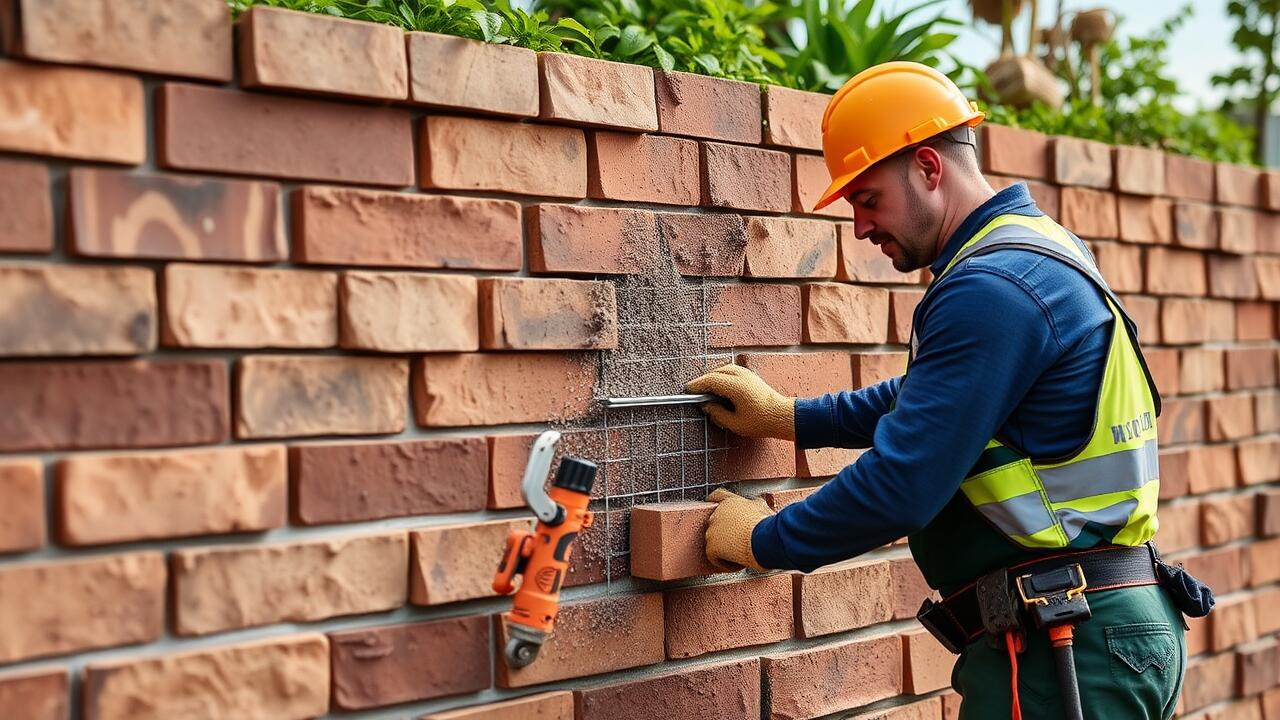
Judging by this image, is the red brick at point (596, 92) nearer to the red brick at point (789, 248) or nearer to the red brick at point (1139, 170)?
the red brick at point (789, 248)

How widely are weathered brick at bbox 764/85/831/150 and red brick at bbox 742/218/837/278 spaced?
18 cm

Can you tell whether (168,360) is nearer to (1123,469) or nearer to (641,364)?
(641,364)

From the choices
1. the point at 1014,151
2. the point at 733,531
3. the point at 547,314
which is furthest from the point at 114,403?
the point at 1014,151

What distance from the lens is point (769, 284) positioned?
271 centimetres

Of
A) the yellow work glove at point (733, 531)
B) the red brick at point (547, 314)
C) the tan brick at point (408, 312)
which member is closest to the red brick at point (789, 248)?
the red brick at point (547, 314)

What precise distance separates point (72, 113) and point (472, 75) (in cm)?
69

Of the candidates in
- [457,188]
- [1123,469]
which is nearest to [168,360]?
[457,188]

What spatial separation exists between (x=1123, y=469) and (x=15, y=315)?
72.4 inches

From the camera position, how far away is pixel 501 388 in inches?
87.5

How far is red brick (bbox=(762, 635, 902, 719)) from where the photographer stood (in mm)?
2621

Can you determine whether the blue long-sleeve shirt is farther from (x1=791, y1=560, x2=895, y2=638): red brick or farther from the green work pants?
(x1=791, y1=560, x2=895, y2=638): red brick

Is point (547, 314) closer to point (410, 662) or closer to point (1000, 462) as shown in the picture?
point (410, 662)

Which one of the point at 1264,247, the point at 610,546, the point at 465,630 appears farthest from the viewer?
the point at 1264,247

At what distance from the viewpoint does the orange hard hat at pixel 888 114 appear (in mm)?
2336
